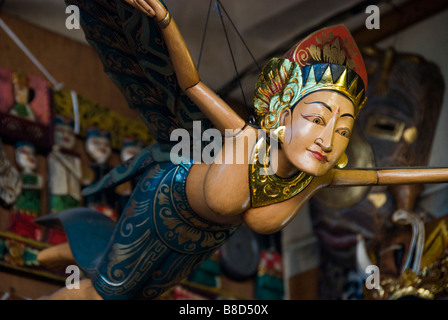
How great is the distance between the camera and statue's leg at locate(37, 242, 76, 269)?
6.74ft

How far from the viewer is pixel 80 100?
9.57 ft

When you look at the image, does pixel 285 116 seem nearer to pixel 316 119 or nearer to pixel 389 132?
pixel 316 119

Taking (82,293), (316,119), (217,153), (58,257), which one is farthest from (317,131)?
(58,257)

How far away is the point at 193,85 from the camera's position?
156 cm

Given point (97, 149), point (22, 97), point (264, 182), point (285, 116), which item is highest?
point (22, 97)

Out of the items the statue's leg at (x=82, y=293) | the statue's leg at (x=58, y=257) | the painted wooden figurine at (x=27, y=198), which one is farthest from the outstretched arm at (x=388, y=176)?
the painted wooden figurine at (x=27, y=198)

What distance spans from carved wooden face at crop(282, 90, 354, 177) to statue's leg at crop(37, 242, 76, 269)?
811 mm

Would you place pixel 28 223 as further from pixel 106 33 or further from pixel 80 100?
pixel 106 33

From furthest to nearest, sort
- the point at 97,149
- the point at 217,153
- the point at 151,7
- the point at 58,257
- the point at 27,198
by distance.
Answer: the point at 97,149
the point at 27,198
the point at 58,257
the point at 217,153
the point at 151,7

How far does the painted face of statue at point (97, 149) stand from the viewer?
288 cm

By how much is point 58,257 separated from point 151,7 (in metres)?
0.90

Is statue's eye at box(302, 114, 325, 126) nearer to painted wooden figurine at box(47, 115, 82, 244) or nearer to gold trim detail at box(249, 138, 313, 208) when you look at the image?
gold trim detail at box(249, 138, 313, 208)

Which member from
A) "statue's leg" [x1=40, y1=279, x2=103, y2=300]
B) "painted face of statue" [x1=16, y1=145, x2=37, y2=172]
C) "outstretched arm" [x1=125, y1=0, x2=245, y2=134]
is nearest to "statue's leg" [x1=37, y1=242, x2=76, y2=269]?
"statue's leg" [x1=40, y1=279, x2=103, y2=300]
